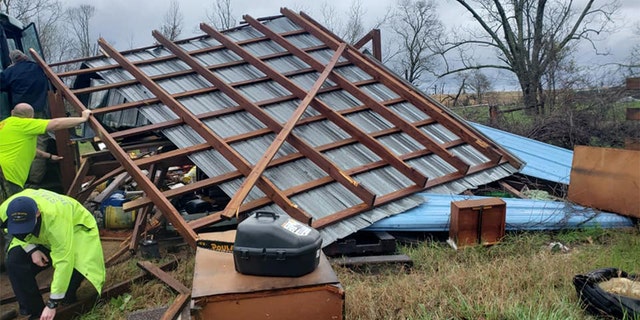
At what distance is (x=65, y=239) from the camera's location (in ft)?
10.0

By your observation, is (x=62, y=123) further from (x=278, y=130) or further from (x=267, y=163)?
(x=278, y=130)

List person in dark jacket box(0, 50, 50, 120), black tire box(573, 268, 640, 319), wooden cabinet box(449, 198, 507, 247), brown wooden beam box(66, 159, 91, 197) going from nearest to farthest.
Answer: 1. black tire box(573, 268, 640, 319)
2. wooden cabinet box(449, 198, 507, 247)
3. brown wooden beam box(66, 159, 91, 197)
4. person in dark jacket box(0, 50, 50, 120)

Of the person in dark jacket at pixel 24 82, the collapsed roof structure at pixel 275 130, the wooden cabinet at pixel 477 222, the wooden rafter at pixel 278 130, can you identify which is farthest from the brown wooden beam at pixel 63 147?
the wooden cabinet at pixel 477 222

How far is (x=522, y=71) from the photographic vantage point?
16.8 meters

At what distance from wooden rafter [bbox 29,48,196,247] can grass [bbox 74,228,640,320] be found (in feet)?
1.33

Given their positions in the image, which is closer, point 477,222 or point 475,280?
point 475,280

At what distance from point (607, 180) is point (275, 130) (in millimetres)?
3552

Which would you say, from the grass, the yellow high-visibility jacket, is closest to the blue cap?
the yellow high-visibility jacket

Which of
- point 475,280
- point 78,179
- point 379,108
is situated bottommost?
point 475,280

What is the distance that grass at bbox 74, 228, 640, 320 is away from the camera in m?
2.76

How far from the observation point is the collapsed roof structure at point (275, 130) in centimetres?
439

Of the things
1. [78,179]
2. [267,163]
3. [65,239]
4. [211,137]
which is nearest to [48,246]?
[65,239]

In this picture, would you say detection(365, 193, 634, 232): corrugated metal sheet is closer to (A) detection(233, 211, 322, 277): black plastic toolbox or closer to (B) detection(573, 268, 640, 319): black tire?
(B) detection(573, 268, 640, 319): black tire

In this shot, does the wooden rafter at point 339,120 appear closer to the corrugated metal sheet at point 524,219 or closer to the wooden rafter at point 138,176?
the corrugated metal sheet at point 524,219
